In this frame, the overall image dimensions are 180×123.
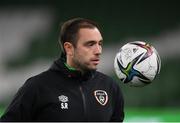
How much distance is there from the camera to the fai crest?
441 centimetres

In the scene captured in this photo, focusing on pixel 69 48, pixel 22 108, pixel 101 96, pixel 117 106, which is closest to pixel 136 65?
pixel 117 106

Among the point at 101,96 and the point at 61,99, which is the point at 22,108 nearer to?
the point at 61,99

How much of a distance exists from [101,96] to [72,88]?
234 mm

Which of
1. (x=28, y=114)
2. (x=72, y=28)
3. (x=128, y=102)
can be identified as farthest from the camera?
(x=128, y=102)

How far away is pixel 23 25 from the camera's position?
1380cm

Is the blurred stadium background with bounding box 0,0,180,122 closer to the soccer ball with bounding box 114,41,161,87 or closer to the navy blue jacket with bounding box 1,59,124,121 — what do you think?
the soccer ball with bounding box 114,41,161,87

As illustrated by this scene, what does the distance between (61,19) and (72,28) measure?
30.0ft

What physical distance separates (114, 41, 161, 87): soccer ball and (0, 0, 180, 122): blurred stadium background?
8246 mm

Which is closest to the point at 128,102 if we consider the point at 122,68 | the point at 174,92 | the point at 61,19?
the point at 174,92

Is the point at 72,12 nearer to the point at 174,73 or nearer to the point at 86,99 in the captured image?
the point at 174,73

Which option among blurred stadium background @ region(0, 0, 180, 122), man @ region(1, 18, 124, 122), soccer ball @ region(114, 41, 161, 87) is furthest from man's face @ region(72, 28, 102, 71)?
blurred stadium background @ region(0, 0, 180, 122)

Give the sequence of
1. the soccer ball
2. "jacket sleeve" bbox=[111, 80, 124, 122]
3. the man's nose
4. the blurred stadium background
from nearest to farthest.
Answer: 1. the man's nose
2. "jacket sleeve" bbox=[111, 80, 124, 122]
3. the soccer ball
4. the blurred stadium background

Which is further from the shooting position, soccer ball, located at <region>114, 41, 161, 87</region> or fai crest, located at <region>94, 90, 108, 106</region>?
soccer ball, located at <region>114, 41, 161, 87</region>

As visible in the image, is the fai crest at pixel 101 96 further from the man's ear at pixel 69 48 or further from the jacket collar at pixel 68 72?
the man's ear at pixel 69 48
